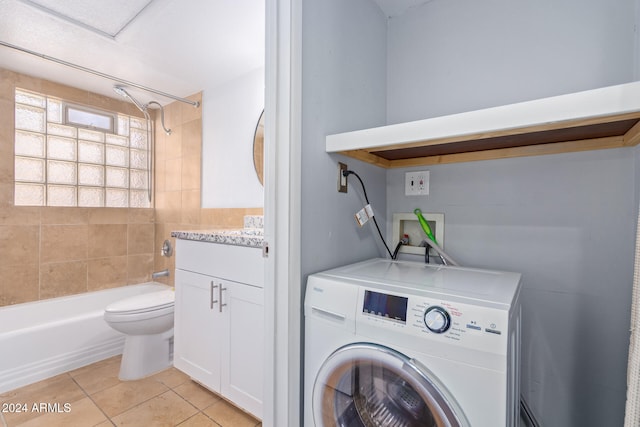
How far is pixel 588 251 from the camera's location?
1.02 m

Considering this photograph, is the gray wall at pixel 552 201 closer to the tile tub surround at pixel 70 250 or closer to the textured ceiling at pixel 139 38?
the textured ceiling at pixel 139 38

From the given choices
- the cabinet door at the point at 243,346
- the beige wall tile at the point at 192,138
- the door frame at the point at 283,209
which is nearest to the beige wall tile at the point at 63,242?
the beige wall tile at the point at 192,138

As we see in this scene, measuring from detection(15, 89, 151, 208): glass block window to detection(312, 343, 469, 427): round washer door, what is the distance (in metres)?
2.74

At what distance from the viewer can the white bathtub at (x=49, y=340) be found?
1.73 meters

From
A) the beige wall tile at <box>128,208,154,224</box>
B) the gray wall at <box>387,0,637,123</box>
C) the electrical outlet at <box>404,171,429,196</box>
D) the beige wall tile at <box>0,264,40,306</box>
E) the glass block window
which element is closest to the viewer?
the gray wall at <box>387,0,637,123</box>

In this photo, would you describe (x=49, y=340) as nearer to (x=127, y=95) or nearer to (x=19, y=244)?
(x=19, y=244)

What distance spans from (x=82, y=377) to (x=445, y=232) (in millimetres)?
2373

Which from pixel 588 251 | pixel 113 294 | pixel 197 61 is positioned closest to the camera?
pixel 588 251

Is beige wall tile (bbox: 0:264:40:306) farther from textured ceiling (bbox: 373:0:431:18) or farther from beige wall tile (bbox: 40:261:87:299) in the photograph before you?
textured ceiling (bbox: 373:0:431:18)

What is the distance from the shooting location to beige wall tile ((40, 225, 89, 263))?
2303 mm

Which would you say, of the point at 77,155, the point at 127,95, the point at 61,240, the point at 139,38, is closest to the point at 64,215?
the point at 61,240

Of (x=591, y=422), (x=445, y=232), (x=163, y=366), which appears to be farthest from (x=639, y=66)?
(x=163, y=366)

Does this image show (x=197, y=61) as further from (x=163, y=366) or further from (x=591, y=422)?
(x=591, y=422)

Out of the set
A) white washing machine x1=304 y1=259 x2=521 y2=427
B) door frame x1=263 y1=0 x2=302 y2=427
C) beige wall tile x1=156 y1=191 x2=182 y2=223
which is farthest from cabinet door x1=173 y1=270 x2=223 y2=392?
beige wall tile x1=156 y1=191 x2=182 y2=223
